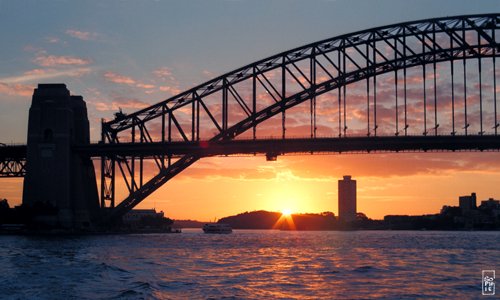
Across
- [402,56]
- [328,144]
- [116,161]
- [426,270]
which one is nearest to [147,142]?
[116,161]

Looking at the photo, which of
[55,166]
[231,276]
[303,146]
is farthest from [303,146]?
[231,276]

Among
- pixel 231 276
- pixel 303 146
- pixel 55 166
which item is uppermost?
pixel 303 146

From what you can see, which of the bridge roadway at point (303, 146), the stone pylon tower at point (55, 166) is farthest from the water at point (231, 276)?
the stone pylon tower at point (55, 166)

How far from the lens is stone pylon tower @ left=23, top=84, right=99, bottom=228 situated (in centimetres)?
9950

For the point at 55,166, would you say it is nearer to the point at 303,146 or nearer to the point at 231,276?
the point at 303,146

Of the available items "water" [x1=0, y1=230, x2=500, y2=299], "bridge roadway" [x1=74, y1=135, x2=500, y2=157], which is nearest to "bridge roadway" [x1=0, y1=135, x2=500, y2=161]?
"bridge roadway" [x1=74, y1=135, x2=500, y2=157]

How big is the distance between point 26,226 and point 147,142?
1899 cm

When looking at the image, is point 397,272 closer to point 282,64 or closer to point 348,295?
point 348,295

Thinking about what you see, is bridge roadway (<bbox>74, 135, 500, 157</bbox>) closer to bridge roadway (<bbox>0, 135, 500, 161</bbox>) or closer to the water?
bridge roadway (<bbox>0, 135, 500, 161</bbox>)

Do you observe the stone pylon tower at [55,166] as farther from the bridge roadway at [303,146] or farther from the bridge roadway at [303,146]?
the bridge roadway at [303,146]

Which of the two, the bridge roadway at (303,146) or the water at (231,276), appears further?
the bridge roadway at (303,146)

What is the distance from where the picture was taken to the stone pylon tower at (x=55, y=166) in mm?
99500

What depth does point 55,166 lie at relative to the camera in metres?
100

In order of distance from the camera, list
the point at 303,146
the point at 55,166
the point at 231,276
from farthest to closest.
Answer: the point at 55,166, the point at 303,146, the point at 231,276
